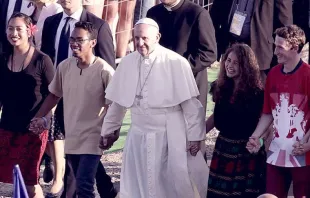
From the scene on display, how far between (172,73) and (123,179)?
90 cm

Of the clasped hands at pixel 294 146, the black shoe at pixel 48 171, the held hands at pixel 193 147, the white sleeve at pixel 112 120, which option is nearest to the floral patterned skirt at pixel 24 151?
the white sleeve at pixel 112 120

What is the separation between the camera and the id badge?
9156mm

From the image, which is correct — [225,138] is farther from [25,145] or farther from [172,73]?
[25,145]

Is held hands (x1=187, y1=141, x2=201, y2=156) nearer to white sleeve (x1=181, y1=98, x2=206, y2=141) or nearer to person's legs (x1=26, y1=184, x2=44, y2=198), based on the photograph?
white sleeve (x1=181, y1=98, x2=206, y2=141)

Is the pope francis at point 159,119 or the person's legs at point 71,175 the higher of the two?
the pope francis at point 159,119

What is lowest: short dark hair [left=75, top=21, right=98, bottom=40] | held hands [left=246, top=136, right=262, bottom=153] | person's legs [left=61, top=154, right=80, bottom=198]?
person's legs [left=61, top=154, right=80, bottom=198]

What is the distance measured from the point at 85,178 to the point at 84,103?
0.59 metres

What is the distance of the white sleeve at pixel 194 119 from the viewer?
786 centimetres

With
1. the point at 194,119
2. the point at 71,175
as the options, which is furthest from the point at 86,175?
the point at 194,119

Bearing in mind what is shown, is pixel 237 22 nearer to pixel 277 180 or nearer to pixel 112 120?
pixel 112 120

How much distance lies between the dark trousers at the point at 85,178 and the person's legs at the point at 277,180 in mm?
1484

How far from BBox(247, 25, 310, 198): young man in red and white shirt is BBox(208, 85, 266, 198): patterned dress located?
0.24m

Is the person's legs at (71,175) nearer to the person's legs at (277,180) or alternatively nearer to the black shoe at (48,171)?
the black shoe at (48,171)

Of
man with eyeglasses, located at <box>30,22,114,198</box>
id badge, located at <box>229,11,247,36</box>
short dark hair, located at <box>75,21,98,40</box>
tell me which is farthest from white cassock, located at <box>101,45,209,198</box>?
id badge, located at <box>229,11,247,36</box>
